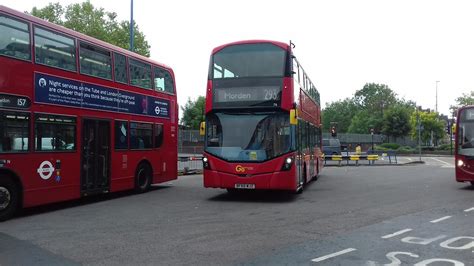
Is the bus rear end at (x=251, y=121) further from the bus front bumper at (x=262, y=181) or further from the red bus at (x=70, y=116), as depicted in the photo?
the red bus at (x=70, y=116)

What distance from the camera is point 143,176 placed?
1527 cm

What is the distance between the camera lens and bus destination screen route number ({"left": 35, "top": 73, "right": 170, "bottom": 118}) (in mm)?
10789

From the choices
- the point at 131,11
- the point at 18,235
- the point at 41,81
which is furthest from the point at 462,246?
the point at 131,11

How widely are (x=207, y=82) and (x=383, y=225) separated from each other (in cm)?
631

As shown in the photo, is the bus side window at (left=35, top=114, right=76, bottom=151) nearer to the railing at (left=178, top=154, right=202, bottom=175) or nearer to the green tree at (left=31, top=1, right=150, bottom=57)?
the railing at (left=178, top=154, right=202, bottom=175)

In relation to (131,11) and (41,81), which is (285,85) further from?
(131,11)

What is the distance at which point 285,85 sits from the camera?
42.1ft

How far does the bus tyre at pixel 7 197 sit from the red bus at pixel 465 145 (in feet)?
45.6

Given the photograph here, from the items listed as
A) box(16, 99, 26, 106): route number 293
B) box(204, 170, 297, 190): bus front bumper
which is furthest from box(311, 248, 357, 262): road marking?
box(16, 99, 26, 106): route number 293

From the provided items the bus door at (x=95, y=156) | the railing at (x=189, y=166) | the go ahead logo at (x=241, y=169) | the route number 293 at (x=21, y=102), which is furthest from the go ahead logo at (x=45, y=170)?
the railing at (x=189, y=166)

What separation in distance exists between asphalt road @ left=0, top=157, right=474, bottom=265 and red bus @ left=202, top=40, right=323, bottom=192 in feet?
2.50

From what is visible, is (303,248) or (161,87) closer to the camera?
(303,248)

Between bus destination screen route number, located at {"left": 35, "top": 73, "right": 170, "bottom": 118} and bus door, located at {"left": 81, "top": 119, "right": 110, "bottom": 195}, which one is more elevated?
bus destination screen route number, located at {"left": 35, "top": 73, "right": 170, "bottom": 118}

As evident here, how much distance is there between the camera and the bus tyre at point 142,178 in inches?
582
